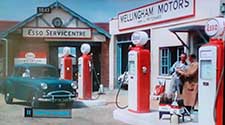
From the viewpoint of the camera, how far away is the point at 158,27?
22.8 ft

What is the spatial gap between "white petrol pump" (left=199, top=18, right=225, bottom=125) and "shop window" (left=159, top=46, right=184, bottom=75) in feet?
11.9

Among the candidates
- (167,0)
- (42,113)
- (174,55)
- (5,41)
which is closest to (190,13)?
(167,0)

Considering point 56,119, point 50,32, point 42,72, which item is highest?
point 50,32

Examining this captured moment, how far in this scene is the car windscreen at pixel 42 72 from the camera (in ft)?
11.1

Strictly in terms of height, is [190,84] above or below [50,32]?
below

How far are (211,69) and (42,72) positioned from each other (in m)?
1.25

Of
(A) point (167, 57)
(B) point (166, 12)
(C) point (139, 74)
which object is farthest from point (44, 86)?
(A) point (167, 57)

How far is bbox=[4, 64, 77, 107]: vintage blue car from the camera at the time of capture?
332 cm

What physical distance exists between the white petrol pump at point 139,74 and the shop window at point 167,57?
83.1 inches

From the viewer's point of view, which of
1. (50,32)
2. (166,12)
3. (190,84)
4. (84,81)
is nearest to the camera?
(50,32)

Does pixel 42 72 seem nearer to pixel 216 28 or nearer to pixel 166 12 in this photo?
pixel 216 28

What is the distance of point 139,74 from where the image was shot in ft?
17.2

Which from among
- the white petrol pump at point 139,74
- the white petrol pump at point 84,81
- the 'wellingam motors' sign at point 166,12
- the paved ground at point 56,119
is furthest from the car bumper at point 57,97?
the 'wellingam motors' sign at point 166,12

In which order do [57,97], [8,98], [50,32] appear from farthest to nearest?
[57,97] < [8,98] < [50,32]
